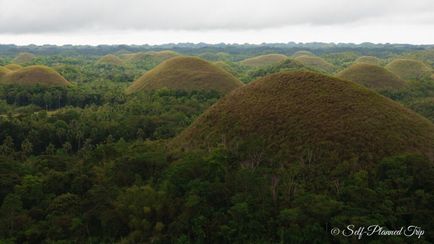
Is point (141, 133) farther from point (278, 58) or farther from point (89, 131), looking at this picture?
point (278, 58)

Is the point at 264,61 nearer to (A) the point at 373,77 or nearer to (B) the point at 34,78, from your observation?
(A) the point at 373,77

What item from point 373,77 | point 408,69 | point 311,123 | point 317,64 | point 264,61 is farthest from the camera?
point 264,61

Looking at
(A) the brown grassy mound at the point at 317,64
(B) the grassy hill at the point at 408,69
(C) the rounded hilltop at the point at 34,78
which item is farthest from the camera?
(A) the brown grassy mound at the point at 317,64

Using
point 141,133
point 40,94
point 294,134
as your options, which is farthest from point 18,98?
point 294,134

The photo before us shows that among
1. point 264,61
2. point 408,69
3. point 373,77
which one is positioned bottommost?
point 264,61

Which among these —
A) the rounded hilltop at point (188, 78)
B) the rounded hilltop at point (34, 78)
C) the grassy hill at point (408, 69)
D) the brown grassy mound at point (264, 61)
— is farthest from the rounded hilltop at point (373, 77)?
the brown grassy mound at point (264, 61)

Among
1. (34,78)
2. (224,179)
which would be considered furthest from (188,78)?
(224,179)

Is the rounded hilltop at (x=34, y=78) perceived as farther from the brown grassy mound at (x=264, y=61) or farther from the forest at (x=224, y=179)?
the brown grassy mound at (x=264, y=61)
